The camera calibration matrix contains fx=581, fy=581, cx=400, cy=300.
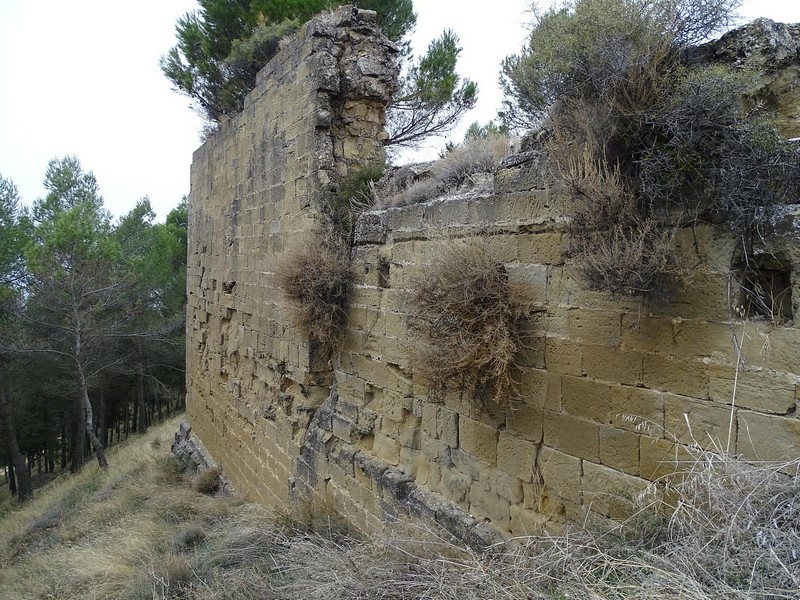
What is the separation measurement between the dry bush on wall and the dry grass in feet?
3.30

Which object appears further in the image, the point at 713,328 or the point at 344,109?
the point at 344,109

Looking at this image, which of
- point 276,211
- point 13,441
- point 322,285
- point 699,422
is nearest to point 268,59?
point 276,211

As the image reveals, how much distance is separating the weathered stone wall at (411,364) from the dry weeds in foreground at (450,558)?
27cm

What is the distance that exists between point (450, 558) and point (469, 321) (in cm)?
136

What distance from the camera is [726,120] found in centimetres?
254

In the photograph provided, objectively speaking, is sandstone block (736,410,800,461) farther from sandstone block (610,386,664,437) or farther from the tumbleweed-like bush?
the tumbleweed-like bush

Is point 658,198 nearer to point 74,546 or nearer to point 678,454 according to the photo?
point 678,454

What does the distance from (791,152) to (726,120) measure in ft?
0.95

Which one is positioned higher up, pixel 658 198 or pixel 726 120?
pixel 726 120

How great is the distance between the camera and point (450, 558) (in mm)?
3334

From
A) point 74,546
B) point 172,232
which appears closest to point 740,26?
point 74,546

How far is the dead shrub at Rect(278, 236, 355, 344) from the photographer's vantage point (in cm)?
516

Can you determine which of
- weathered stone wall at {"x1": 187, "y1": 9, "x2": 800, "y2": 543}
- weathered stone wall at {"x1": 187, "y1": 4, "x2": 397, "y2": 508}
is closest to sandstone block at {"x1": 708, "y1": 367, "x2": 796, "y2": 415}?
weathered stone wall at {"x1": 187, "y1": 9, "x2": 800, "y2": 543}

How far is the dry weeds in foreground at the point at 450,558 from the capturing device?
2.02 metres
